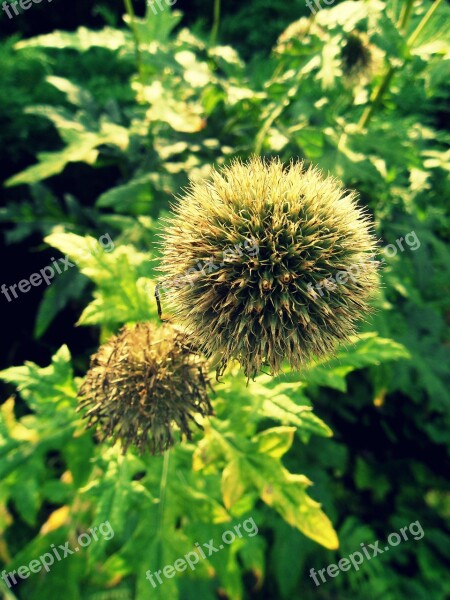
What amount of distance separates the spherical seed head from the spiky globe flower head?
0.50 feet

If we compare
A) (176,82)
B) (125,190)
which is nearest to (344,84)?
(176,82)

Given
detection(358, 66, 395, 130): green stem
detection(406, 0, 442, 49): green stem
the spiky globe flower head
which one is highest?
detection(406, 0, 442, 49): green stem

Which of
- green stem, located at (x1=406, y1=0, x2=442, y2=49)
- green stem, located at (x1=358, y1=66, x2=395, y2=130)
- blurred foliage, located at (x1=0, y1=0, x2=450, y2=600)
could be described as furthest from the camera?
green stem, located at (x1=358, y1=66, x2=395, y2=130)

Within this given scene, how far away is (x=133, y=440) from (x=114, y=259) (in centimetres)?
65

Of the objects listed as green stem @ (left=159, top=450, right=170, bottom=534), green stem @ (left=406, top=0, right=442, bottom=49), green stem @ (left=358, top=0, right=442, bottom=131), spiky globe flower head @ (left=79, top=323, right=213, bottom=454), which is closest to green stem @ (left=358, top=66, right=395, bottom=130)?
green stem @ (left=358, top=0, right=442, bottom=131)

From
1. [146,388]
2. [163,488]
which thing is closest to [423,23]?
[146,388]

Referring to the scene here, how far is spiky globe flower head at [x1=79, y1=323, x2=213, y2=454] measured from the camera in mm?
1425

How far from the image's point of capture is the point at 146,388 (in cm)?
143

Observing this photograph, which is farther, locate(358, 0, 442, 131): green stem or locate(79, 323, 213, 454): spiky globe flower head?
locate(358, 0, 442, 131): green stem

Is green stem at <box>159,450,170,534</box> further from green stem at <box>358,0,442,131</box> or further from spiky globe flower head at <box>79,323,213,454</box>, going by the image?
green stem at <box>358,0,442,131</box>

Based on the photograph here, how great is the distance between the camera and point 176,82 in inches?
109

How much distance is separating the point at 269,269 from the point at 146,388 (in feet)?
1.72

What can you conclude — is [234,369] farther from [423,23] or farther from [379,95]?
[423,23]

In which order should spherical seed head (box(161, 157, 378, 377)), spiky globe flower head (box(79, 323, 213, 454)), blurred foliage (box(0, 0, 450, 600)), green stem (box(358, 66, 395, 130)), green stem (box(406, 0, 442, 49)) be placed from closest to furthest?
spherical seed head (box(161, 157, 378, 377)) < spiky globe flower head (box(79, 323, 213, 454)) < blurred foliage (box(0, 0, 450, 600)) < green stem (box(406, 0, 442, 49)) < green stem (box(358, 66, 395, 130))
